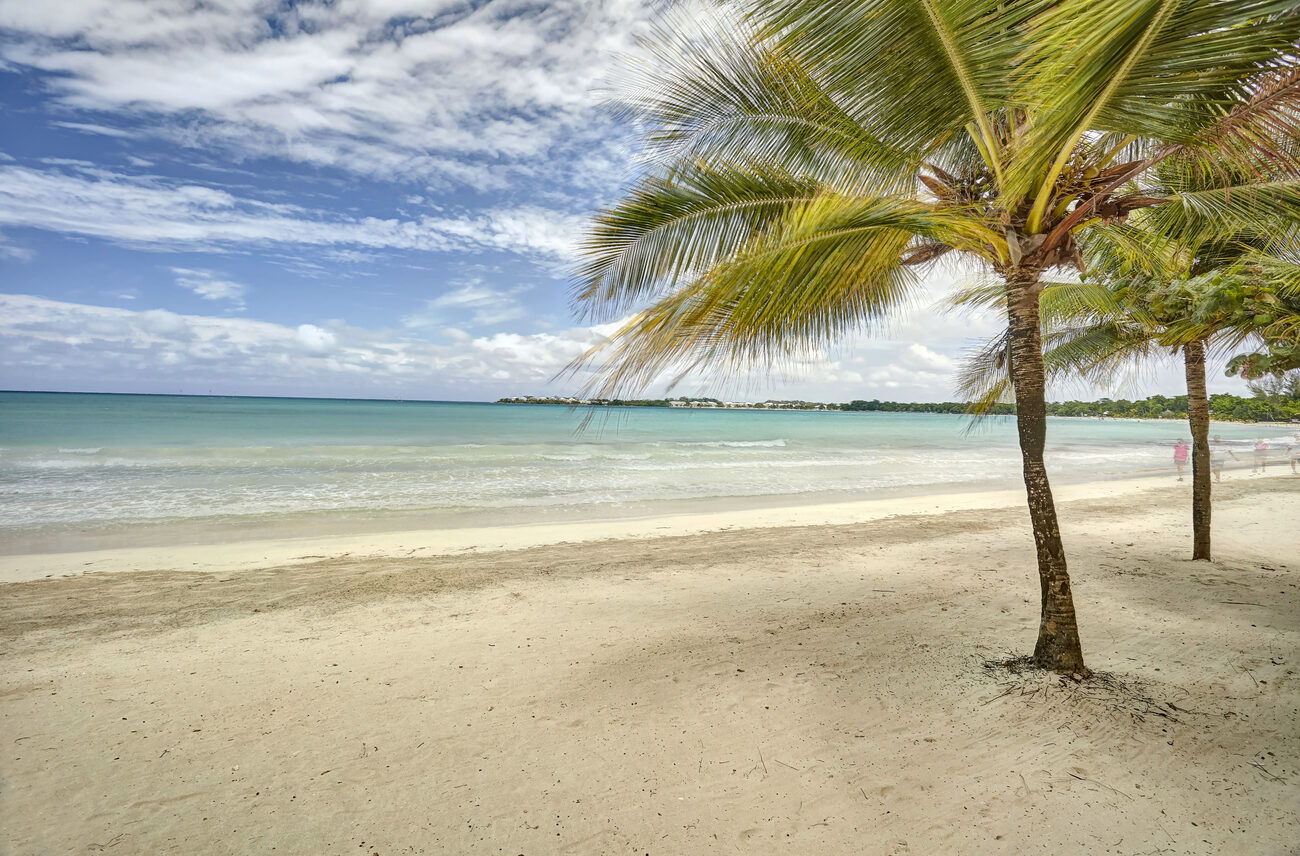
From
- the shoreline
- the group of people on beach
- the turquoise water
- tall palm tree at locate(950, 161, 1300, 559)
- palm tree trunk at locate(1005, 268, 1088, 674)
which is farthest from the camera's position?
the group of people on beach

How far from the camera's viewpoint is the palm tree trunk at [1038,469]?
3699 mm

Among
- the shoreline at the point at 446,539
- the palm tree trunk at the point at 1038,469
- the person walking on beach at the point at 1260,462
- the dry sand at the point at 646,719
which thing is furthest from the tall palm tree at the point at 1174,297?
the person walking on beach at the point at 1260,462

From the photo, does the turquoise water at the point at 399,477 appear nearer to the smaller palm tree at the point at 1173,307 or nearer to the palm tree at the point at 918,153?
the palm tree at the point at 918,153

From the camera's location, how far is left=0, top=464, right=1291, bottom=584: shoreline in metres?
7.62

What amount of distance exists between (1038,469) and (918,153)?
2087 mm

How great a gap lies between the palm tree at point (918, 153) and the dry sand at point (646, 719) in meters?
0.94

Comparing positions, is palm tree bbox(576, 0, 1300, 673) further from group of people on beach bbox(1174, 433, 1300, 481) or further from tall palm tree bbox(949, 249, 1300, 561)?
group of people on beach bbox(1174, 433, 1300, 481)

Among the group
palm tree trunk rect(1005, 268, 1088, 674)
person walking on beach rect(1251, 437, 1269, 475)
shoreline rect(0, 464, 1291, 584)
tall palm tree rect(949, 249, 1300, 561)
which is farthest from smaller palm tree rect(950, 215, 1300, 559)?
person walking on beach rect(1251, 437, 1269, 475)

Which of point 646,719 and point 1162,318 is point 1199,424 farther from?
point 646,719

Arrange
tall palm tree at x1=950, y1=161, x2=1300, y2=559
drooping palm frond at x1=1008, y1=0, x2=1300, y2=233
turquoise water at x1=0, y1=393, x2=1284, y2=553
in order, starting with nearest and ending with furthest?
1. drooping palm frond at x1=1008, y1=0, x2=1300, y2=233
2. tall palm tree at x1=950, y1=161, x2=1300, y2=559
3. turquoise water at x1=0, y1=393, x2=1284, y2=553

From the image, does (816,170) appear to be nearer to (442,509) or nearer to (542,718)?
(542,718)

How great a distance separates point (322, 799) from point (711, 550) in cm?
602

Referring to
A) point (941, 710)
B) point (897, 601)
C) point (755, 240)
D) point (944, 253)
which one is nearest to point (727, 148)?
point (755, 240)

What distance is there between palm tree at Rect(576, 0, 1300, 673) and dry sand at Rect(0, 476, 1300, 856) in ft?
3.09
